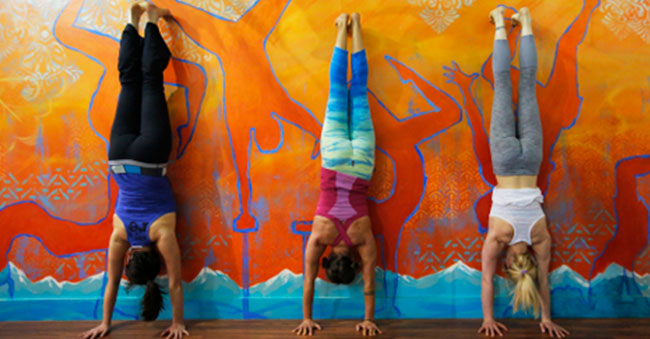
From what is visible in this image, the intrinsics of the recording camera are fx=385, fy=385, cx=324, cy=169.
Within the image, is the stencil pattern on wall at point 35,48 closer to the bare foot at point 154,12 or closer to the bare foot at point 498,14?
the bare foot at point 154,12

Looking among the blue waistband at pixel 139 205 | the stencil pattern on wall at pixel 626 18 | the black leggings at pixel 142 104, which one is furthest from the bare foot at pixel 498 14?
the blue waistband at pixel 139 205

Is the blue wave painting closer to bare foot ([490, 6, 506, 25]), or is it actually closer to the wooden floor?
the wooden floor

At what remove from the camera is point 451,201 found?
→ 9.64 ft

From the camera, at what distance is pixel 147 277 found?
2.69 metres

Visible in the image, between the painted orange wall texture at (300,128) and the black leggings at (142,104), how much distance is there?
0.21m

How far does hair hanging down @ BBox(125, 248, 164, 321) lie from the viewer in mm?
2650

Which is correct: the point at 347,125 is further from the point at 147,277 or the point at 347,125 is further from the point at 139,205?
the point at 147,277

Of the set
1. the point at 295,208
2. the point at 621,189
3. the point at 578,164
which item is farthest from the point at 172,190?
the point at 621,189

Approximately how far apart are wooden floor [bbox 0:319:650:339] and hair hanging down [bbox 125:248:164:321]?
0.18 metres

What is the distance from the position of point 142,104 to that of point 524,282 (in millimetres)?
2954

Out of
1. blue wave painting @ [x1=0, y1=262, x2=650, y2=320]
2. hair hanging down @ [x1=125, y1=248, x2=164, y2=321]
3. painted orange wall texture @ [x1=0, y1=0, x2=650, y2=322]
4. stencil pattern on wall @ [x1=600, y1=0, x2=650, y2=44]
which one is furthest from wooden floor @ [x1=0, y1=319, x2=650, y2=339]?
stencil pattern on wall @ [x1=600, y1=0, x2=650, y2=44]

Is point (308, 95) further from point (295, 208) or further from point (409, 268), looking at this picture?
point (409, 268)

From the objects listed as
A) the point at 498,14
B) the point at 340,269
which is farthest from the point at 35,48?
the point at 498,14

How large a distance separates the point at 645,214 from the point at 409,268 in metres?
1.81
